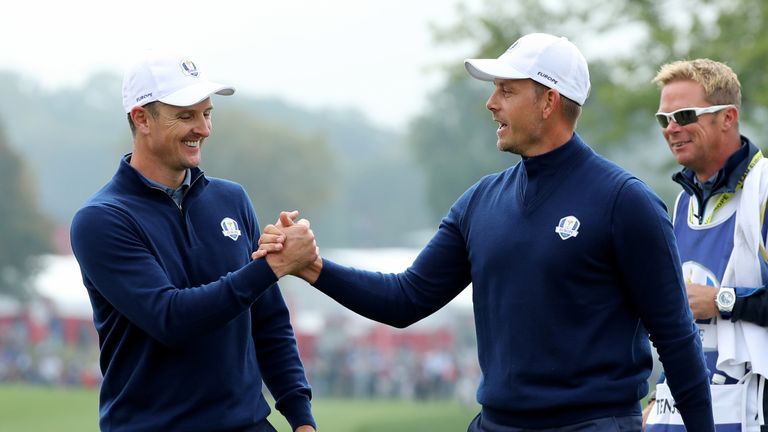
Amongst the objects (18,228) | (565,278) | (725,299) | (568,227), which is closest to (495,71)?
(568,227)

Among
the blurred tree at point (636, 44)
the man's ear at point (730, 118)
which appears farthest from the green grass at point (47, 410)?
the man's ear at point (730, 118)

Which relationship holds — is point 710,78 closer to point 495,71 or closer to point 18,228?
point 495,71

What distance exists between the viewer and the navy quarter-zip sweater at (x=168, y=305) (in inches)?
211

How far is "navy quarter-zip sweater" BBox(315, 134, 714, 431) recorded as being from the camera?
5121 mm

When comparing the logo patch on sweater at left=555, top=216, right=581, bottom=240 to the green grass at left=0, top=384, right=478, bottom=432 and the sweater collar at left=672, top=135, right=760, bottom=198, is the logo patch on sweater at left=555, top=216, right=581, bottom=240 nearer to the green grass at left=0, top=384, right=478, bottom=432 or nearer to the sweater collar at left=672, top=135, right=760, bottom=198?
the sweater collar at left=672, top=135, right=760, bottom=198

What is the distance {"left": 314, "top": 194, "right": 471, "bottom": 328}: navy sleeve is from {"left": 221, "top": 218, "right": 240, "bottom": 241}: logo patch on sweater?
45 cm

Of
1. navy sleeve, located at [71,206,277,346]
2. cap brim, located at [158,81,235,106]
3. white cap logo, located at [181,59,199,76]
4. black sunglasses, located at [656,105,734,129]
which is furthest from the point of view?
black sunglasses, located at [656,105,734,129]

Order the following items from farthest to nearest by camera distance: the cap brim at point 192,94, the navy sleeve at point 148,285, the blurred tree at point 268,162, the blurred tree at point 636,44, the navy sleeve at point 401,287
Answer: the blurred tree at point 268,162, the blurred tree at point 636,44, the navy sleeve at point 401,287, the cap brim at point 192,94, the navy sleeve at point 148,285

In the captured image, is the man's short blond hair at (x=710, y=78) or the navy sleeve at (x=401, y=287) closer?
the navy sleeve at (x=401, y=287)

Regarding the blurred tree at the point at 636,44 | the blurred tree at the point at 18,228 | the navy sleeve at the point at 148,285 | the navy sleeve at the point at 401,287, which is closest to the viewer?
the navy sleeve at the point at 148,285

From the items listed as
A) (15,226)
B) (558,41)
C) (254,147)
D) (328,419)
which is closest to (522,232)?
(558,41)

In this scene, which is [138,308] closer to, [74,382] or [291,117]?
[74,382]

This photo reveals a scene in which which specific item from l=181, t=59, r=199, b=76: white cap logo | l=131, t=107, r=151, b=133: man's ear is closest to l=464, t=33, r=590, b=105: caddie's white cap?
l=181, t=59, r=199, b=76: white cap logo

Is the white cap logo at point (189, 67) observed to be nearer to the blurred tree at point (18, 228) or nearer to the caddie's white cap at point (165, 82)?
the caddie's white cap at point (165, 82)
